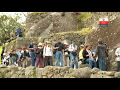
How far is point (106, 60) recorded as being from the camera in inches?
727

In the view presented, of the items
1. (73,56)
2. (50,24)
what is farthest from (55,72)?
(50,24)

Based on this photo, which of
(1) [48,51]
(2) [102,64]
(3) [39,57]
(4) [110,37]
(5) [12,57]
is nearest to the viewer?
(2) [102,64]

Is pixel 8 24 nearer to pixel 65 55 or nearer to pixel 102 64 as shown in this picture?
pixel 65 55

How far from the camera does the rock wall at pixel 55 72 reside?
1552 centimetres

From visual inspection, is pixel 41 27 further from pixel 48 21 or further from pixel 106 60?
pixel 106 60

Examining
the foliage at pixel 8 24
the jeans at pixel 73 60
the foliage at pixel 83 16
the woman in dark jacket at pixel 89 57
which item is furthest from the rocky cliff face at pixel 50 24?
the woman in dark jacket at pixel 89 57

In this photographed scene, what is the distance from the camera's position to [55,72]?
1725 cm

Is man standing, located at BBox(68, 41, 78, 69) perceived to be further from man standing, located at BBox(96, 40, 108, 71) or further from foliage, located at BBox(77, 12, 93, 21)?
foliage, located at BBox(77, 12, 93, 21)

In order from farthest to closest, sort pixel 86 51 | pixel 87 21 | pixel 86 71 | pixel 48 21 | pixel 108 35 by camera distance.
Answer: pixel 48 21 → pixel 87 21 → pixel 108 35 → pixel 86 51 → pixel 86 71

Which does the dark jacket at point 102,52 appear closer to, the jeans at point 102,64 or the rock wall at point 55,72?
the jeans at point 102,64

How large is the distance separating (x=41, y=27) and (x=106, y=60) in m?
23.2

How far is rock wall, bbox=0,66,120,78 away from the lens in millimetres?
15516

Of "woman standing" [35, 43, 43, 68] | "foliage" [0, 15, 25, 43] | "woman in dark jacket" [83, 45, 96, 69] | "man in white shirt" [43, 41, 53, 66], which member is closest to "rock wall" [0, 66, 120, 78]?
"woman standing" [35, 43, 43, 68]
